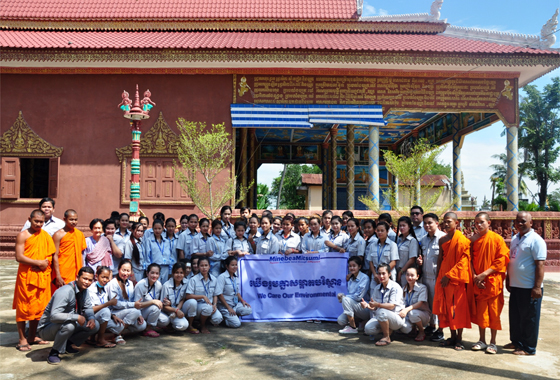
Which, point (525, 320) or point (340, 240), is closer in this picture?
point (525, 320)

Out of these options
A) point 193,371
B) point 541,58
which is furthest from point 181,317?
point 541,58

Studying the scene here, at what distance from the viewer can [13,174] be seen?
484 inches

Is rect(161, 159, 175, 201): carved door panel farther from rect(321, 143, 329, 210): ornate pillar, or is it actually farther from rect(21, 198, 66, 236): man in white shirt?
rect(321, 143, 329, 210): ornate pillar

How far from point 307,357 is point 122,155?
9.42 metres

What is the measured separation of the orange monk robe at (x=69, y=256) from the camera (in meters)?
5.42

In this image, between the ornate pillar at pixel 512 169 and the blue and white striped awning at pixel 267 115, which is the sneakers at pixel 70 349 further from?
the ornate pillar at pixel 512 169

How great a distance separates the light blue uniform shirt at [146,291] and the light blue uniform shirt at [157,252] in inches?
38.0

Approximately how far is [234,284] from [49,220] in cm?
254

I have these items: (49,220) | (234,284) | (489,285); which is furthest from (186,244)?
(489,285)

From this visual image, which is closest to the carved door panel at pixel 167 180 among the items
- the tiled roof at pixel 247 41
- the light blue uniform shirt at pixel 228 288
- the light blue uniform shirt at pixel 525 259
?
the tiled roof at pixel 247 41

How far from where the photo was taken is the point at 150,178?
12.2 meters

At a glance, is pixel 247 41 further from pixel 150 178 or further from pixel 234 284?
pixel 234 284

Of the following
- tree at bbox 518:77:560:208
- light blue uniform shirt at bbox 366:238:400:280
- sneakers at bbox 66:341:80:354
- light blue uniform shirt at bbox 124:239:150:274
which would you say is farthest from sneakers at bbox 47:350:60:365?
tree at bbox 518:77:560:208

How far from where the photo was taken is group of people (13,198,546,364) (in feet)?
15.9
